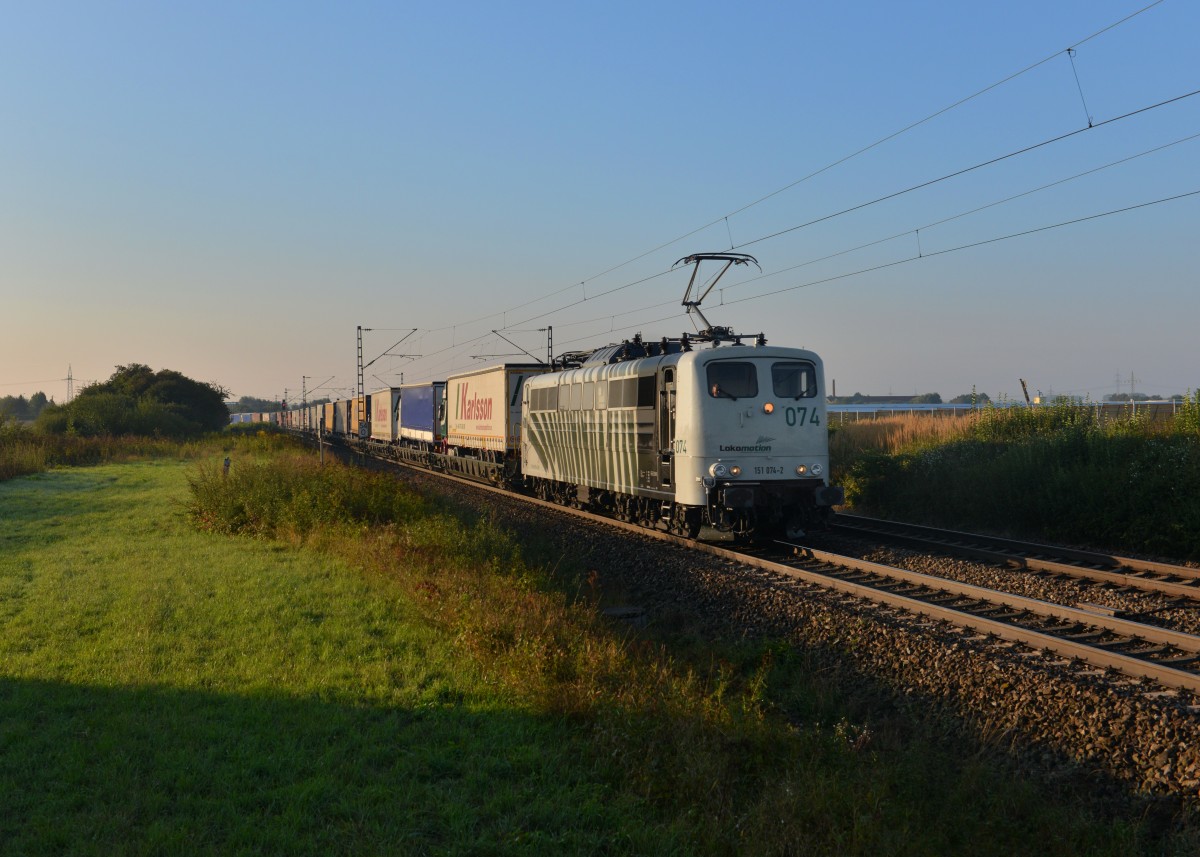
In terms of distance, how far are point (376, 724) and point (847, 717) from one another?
154 inches

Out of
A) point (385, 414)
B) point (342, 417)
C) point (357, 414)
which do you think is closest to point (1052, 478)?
point (385, 414)

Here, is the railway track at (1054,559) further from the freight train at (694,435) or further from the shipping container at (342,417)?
the shipping container at (342,417)

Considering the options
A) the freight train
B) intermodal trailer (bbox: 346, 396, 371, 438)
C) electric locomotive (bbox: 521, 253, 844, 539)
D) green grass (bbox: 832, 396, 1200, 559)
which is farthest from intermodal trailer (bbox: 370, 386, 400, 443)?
electric locomotive (bbox: 521, 253, 844, 539)

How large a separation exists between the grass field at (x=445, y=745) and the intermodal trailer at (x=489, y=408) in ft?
49.2

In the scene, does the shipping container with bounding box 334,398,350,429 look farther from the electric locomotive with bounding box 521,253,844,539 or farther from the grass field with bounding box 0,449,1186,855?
the grass field with bounding box 0,449,1186,855

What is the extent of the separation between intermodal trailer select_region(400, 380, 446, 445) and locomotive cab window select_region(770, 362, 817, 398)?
23062 mm

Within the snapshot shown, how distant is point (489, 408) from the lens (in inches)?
1110

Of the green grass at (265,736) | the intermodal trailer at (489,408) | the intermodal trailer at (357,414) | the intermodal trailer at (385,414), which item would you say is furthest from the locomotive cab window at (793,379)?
the intermodal trailer at (357,414)

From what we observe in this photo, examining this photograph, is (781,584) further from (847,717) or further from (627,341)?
(627,341)

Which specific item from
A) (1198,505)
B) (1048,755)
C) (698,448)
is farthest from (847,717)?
(1198,505)

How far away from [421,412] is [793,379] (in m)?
27.9

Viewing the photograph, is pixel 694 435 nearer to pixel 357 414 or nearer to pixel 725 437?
pixel 725 437

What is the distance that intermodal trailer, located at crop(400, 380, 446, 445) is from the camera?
37.4 m

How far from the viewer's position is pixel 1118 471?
15.1m
